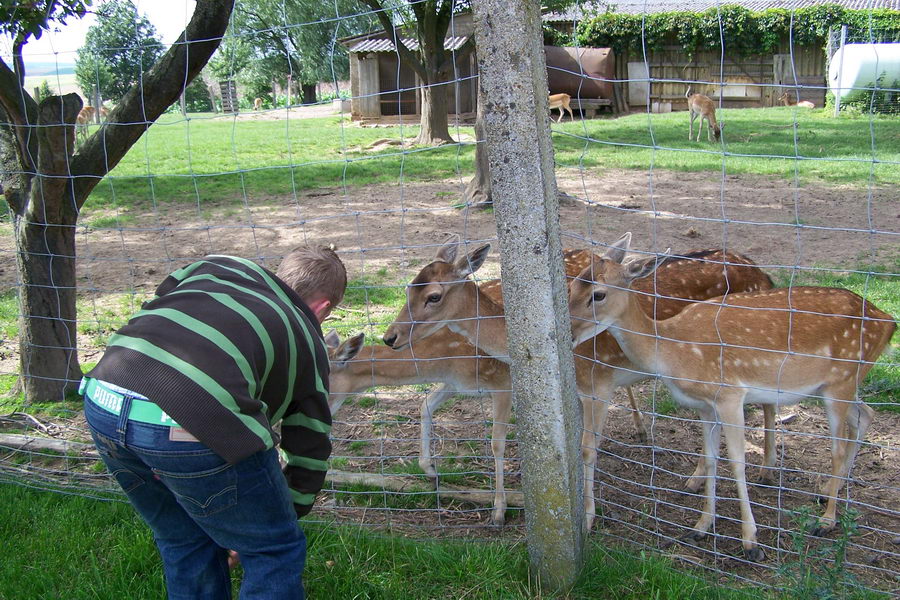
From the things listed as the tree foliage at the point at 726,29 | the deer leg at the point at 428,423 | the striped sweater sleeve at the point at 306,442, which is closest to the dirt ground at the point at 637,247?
the deer leg at the point at 428,423

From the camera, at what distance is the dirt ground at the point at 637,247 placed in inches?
148

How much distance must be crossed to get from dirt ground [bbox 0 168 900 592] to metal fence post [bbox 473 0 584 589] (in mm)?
403

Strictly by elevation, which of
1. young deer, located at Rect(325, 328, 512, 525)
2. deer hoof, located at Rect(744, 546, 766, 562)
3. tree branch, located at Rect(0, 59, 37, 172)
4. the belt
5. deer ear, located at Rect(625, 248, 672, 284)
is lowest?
deer hoof, located at Rect(744, 546, 766, 562)

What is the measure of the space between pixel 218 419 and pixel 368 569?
1376 mm

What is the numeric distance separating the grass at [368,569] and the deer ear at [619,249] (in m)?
1.46

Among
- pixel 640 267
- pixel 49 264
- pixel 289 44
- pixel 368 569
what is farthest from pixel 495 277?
pixel 289 44

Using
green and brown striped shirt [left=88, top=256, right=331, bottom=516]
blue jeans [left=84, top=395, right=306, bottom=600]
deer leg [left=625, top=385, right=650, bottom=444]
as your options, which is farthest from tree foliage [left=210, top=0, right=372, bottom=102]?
blue jeans [left=84, top=395, right=306, bottom=600]

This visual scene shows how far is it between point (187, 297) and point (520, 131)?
115 centimetres

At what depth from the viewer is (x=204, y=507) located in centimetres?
227

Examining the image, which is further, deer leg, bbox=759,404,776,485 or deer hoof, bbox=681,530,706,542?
deer leg, bbox=759,404,776,485

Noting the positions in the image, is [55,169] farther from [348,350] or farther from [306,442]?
[306,442]

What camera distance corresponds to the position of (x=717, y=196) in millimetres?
10414

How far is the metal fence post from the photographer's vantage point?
2.64 m

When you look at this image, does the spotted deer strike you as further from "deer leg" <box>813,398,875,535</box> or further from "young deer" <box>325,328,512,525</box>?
"deer leg" <box>813,398,875,535</box>
